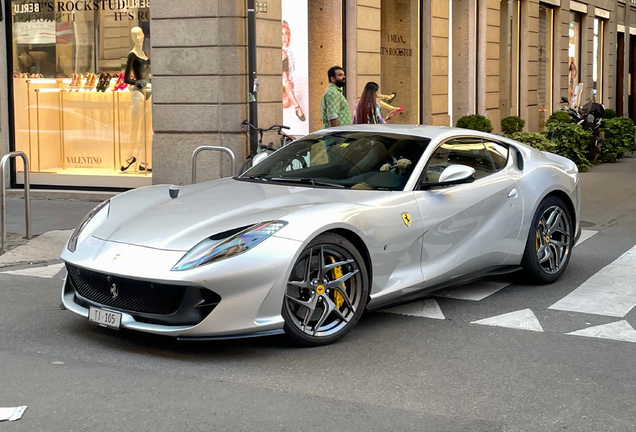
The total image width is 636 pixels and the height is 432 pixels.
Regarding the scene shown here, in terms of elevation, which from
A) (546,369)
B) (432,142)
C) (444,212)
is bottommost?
(546,369)

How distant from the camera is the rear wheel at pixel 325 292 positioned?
5631mm

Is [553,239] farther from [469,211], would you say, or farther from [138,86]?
[138,86]

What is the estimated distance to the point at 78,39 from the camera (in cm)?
1482

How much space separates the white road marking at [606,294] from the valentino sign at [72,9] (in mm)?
8815

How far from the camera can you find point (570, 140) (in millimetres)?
18781

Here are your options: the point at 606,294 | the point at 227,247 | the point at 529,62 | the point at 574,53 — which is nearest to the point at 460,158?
the point at 606,294

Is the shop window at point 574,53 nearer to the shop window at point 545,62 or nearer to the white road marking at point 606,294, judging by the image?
the shop window at point 545,62

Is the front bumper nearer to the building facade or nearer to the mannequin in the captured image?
the building facade

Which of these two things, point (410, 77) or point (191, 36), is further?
point (410, 77)

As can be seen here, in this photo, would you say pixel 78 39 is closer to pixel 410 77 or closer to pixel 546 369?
pixel 410 77

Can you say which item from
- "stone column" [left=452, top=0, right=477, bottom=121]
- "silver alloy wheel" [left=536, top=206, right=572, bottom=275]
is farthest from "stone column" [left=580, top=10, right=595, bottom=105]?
"silver alloy wheel" [left=536, top=206, right=572, bottom=275]

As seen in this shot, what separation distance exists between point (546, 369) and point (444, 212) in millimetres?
1566

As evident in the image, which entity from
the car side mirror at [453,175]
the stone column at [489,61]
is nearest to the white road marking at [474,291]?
the car side mirror at [453,175]

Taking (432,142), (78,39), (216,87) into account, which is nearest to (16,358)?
(432,142)
